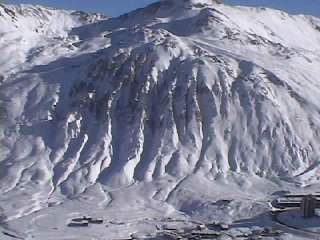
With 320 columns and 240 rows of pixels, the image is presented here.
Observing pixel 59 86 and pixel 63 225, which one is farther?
pixel 59 86

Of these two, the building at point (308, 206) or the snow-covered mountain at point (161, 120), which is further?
the snow-covered mountain at point (161, 120)

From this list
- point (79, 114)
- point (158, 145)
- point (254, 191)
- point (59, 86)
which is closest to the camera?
point (254, 191)

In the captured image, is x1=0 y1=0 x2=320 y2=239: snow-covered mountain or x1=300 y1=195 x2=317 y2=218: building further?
x1=0 y1=0 x2=320 y2=239: snow-covered mountain

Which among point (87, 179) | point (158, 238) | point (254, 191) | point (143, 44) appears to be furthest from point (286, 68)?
point (158, 238)

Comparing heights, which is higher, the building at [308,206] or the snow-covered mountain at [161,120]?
the snow-covered mountain at [161,120]

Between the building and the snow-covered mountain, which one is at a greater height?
the snow-covered mountain

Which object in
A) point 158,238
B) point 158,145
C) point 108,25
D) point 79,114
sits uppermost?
point 108,25

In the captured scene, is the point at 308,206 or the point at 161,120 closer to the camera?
the point at 308,206

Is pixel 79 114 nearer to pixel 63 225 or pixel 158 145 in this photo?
pixel 158 145
